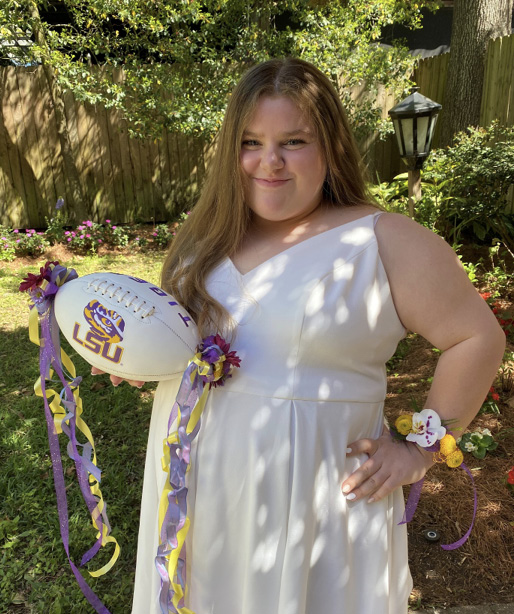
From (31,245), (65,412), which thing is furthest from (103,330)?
(31,245)

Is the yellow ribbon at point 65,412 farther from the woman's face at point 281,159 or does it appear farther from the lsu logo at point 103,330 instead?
the woman's face at point 281,159

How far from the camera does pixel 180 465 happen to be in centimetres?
130

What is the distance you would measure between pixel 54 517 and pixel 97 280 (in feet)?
6.52

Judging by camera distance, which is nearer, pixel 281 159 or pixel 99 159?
pixel 281 159

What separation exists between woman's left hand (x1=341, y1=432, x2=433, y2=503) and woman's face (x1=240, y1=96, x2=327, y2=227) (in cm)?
64

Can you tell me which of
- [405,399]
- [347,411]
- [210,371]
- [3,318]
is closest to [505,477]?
[405,399]

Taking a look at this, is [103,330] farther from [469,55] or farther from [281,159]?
[469,55]

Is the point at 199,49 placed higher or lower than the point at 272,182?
higher

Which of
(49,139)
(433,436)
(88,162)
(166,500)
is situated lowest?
(88,162)

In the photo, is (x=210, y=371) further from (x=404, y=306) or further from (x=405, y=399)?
(x=405, y=399)

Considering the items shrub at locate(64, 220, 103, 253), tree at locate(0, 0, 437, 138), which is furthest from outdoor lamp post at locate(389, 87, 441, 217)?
shrub at locate(64, 220, 103, 253)

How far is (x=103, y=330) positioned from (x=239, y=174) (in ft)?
1.80

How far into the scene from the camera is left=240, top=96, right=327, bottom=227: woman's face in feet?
4.32

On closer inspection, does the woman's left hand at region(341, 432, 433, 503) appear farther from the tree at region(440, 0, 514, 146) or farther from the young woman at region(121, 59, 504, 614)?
the tree at region(440, 0, 514, 146)
